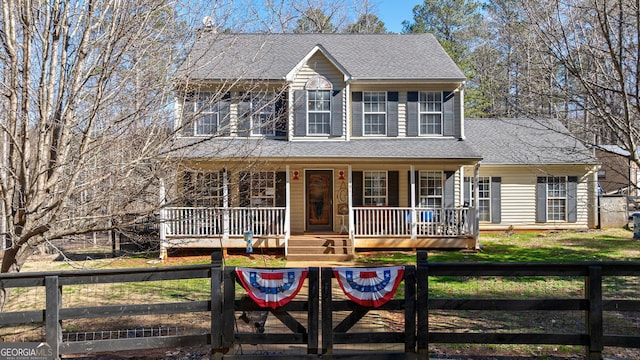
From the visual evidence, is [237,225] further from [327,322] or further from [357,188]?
[327,322]

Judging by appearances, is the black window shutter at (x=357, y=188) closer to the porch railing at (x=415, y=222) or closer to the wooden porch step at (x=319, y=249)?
the porch railing at (x=415, y=222)

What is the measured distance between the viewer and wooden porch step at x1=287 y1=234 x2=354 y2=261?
1332 cm

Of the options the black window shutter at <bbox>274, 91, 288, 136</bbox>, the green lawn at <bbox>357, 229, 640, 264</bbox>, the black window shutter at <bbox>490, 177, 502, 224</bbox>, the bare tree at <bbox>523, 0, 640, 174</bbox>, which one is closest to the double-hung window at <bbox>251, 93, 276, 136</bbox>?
the black window shutter at <bbox>274, 91, 288, 136</bbox>

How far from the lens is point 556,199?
19141 millimetres

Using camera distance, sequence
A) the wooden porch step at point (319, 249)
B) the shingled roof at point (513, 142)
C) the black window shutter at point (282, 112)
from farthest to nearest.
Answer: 1. the shingled roof at point (513, 142)
2. the wooden porch step at point (319, 249)
3. the black window shutter at point (282, 112)

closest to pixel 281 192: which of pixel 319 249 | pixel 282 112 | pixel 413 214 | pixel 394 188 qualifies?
pixel 319 249

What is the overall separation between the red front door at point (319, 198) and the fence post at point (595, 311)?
35.5ft

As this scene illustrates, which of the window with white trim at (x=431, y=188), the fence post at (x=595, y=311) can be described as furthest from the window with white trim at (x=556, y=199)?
the fence post at (x=595, y=311)

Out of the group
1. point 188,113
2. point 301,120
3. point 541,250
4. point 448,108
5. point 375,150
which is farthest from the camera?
point 448,108

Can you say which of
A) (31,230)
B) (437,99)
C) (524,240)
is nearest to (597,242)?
(524,240)

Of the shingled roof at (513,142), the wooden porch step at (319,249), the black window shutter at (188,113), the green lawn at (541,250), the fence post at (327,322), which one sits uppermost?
the shingled roof at (513,142)

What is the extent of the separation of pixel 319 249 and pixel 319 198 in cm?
242

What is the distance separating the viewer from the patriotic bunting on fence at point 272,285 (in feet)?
16.6

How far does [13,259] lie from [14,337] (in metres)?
2.25
